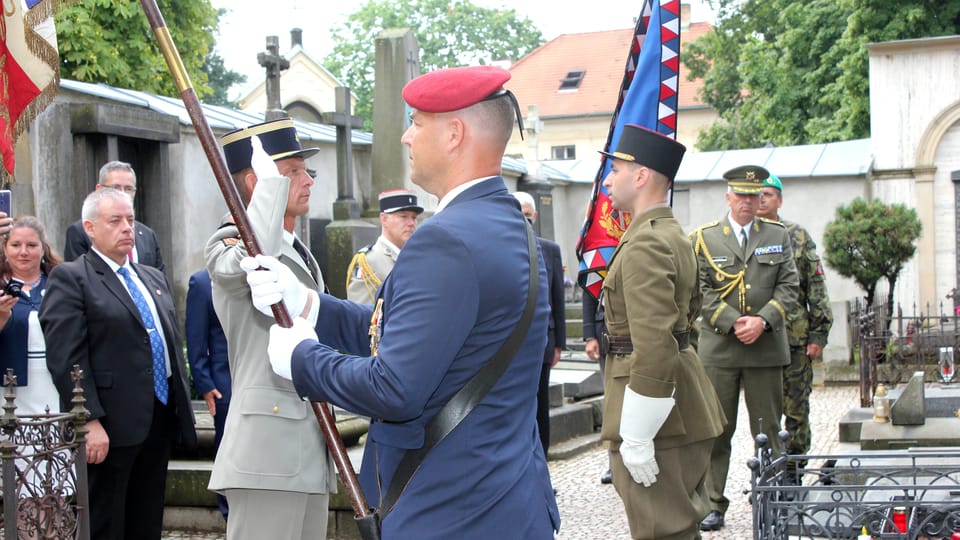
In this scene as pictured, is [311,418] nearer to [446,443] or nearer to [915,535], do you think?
[446,443]

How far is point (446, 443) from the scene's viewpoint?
2.84 m

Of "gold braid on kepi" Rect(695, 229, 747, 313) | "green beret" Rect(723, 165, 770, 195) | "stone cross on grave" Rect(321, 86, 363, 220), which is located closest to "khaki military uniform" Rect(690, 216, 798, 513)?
"gold braid on kepi" Rect(695, 229, 747, 313)

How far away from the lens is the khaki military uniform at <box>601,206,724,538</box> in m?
4.70

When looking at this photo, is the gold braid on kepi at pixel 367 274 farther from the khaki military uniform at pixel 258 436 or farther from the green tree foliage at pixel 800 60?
the green tree foliage at pixel 800 60

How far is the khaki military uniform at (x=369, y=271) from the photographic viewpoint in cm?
730

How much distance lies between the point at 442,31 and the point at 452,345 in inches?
2276

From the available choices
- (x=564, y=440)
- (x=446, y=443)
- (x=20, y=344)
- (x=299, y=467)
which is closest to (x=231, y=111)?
(x=564, y=440)

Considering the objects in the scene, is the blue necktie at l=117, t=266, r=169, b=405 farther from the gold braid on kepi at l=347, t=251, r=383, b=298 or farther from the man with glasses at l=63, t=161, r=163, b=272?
the gold braid on kepi at l=347, t=251, r=383, b=298

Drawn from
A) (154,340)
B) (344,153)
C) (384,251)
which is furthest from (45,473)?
(344,153)

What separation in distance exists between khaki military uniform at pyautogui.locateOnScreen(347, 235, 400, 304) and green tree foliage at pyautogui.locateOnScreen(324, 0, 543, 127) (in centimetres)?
5012

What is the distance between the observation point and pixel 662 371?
183 inches

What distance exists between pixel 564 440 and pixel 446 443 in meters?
7.39

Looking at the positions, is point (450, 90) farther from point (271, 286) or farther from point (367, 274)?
point (367, 274)

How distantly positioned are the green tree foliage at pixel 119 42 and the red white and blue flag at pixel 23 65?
52.4 ft
